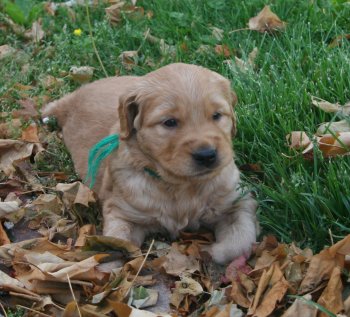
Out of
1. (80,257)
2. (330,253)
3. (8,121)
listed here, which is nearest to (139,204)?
(80,257)

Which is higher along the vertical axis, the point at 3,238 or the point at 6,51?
the point at 3,238

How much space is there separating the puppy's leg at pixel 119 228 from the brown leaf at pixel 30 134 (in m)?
1.11

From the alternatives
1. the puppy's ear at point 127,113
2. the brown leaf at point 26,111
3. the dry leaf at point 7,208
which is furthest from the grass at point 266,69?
the dry leaf at point 7,208

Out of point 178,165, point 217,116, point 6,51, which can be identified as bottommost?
point 6,51

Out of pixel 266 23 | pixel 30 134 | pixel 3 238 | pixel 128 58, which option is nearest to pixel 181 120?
pixel 3 238

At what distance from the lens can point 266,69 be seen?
4.61 metres

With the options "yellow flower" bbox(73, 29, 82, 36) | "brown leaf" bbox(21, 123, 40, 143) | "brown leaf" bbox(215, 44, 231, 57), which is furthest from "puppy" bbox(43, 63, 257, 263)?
"yellow flower" bbox(73, 29, 82, 36)

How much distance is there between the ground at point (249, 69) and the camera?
333cm

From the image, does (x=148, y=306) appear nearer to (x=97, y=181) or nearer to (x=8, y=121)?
(x=97, y=181)

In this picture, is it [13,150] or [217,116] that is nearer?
[217,116]

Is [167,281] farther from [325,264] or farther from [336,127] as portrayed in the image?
[336,127]

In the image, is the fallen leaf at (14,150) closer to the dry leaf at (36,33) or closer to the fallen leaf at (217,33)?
the fallen leaf at (217,33)

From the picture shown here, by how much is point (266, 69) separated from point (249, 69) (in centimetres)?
15

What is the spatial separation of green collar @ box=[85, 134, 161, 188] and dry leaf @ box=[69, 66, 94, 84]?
145cm
